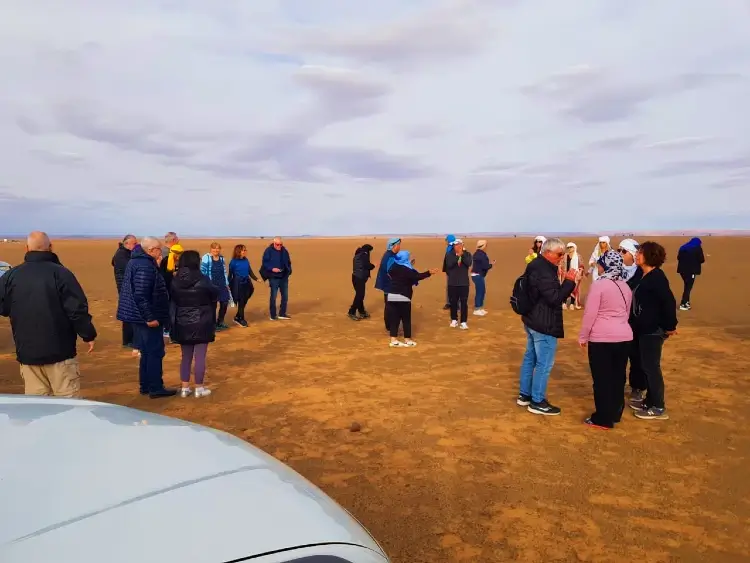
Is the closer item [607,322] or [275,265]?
[607,322]

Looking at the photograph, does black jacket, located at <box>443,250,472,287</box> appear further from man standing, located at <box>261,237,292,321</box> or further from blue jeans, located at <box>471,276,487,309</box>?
man standing, located at <box>261,237,292,321</box>

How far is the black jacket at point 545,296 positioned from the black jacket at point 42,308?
448cm

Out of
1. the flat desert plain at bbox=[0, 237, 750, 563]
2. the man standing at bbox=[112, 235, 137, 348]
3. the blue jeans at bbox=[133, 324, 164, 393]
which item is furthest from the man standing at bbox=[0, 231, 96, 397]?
the man standing at bbox=[112, 235, 137, 348]

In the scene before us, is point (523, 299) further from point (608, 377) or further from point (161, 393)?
point (161, 393)

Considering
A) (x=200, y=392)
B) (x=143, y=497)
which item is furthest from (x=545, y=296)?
(x=143, y=497)

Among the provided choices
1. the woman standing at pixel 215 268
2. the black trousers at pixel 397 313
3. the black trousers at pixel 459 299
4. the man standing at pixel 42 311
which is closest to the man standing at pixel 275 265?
the woman standing at pixel 215 268

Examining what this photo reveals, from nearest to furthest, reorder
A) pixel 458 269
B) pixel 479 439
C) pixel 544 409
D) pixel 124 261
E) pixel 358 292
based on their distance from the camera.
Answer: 1. pixel 479 439
2. pixel 544 409
3. pixel 124 261
4. pixel 458 269
5. pixel 358 292

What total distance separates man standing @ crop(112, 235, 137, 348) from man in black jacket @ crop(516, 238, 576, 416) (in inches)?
257

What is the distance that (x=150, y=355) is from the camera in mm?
6387

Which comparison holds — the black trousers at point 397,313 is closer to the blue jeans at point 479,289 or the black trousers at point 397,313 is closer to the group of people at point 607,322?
the group of people at point 607,322

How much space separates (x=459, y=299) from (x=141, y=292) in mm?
6980

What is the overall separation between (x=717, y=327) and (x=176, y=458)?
1288 cm

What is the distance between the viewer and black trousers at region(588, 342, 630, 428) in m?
5.35

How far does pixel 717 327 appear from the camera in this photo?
11328 millimetres
